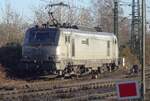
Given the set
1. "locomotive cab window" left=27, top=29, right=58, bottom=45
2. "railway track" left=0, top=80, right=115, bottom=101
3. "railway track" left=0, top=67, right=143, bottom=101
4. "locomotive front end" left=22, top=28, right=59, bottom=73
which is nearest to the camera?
"railway track" left=0, top=67, right=143, bottom=101

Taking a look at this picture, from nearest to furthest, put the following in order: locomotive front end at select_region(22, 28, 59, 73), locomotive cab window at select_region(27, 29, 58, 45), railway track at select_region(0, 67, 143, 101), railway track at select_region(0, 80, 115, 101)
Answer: railway track at select_region(0, 67, 143, 101), railway track at select_region(0, 80, 115, 101), locomotive front end at select_region(22, 28, 59, 73), locomotive cab window at select_region(27, 29, 58, 45)

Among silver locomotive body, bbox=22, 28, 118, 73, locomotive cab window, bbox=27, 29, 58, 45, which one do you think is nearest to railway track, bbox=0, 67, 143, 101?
silver locomotive body, bbox=22, 28, 118, 73

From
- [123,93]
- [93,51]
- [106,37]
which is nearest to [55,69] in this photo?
[93,51]

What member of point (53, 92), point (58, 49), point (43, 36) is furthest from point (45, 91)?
point (43, 36)

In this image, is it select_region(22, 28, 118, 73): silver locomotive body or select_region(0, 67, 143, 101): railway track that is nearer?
select_region(0, 67, 143, 101): railway track

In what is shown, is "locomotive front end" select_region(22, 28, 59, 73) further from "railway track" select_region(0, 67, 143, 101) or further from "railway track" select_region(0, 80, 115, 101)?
"railway track" select_region(0, 80, 115, 101)

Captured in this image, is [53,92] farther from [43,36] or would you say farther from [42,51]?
[43,36]

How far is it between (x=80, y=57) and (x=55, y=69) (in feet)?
11.2

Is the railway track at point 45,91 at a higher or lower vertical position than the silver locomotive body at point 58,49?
lower

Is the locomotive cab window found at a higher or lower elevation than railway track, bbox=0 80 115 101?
higher

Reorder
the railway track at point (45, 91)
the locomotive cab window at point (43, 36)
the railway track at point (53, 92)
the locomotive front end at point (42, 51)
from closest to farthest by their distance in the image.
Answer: the railway track at point (53, 92) < the railway track at point (45, 91) < the locomotive front end at point (42, 51) < the locomotive cab window at point (43, 36)

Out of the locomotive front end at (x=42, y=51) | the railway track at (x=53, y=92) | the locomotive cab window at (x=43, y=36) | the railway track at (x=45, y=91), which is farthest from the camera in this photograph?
the locomotive cab window at (x=43, y=36)

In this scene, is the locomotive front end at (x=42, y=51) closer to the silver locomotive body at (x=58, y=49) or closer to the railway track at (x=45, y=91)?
the silver locomotive body at (x=58, y=49)

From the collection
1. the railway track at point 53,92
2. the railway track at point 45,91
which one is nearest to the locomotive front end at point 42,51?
the railway track at point 53,92
